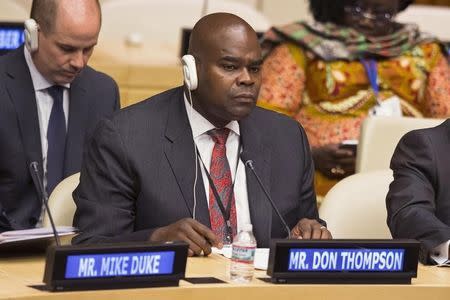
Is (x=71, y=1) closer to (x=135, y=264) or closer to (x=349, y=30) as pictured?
(x=349, y=30)

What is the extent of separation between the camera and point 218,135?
4.00m

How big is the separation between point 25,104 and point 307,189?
1.20 meters

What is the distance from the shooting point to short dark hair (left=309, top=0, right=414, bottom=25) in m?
6.11

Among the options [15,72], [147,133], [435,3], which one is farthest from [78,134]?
[435,3]

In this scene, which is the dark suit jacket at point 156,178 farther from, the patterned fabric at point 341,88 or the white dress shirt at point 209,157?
the patterned fabric at point 341,88

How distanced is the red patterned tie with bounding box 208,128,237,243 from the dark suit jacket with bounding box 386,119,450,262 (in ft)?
1.62

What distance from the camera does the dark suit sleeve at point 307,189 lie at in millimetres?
4090

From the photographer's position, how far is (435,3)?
9.38 meters

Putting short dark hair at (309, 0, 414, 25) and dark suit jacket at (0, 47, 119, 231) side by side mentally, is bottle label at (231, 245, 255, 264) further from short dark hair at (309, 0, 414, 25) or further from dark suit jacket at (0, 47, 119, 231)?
short dark hair at (309, 0, 414, 25)

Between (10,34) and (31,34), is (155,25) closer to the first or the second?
(10,34)

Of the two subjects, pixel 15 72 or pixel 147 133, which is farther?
pixel 15 72

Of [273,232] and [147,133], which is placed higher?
[147,133]

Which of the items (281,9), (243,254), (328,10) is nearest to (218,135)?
(243,254)

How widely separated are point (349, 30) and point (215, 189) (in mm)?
2306
